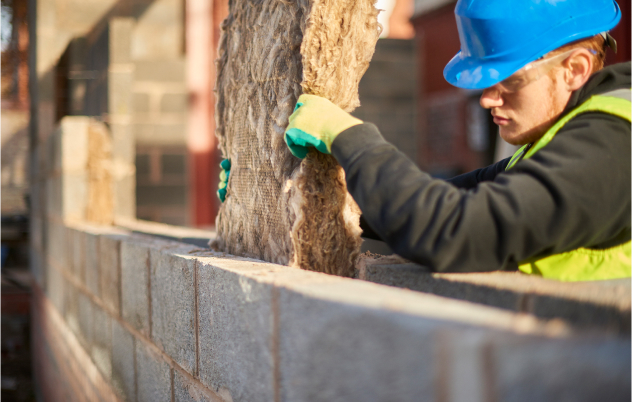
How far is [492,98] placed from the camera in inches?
63.0

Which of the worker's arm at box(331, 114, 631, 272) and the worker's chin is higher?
the worker's chin

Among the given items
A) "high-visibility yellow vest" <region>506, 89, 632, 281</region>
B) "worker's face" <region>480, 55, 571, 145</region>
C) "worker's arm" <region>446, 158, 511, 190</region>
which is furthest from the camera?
"worker's arm" <region>446, 158, 511, 190</region>

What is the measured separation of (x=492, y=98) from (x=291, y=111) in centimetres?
65

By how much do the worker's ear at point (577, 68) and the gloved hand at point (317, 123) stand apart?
0.58 meters

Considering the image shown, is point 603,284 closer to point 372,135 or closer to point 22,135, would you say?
point 372,135

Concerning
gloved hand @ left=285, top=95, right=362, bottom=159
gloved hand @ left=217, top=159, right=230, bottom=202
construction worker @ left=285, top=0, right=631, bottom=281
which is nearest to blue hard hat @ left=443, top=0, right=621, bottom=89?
construction worker @ left=285, top=0, right=631, bottom=281

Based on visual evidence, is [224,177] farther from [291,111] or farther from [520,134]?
[520,134]

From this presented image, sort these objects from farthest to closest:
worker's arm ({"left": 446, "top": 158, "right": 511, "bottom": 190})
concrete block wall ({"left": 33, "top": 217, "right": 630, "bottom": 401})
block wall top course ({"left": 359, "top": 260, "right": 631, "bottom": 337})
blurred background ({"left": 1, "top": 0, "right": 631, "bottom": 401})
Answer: blurred background ({"left": 1, "top": 0, "right": 631, "bottom": 401})
worker's arm ({"left": 446, "top": 158, "right": 511, "bottom": 190})
block wall top course ({"left": 359, "top": 260, "right": 631, "bottom": 337})
concrete block wall ({"left": 33, "top": 217, "right": 630, "bottom": 401})

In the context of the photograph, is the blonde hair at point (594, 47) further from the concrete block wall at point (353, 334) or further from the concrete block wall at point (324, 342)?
the concrete block wall at point (324, 342)

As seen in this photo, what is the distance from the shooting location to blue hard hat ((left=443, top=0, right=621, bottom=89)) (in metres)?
1.48

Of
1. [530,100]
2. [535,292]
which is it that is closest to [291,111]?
[530,100]

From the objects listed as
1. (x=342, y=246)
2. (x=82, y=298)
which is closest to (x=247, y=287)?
(x=342, y=246)

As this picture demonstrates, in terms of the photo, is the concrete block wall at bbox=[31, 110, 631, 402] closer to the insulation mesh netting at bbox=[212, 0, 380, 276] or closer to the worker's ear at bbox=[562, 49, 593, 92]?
the insulation mesh netting at bbox=[212, 0, 380, 276]

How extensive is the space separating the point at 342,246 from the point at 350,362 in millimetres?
846
